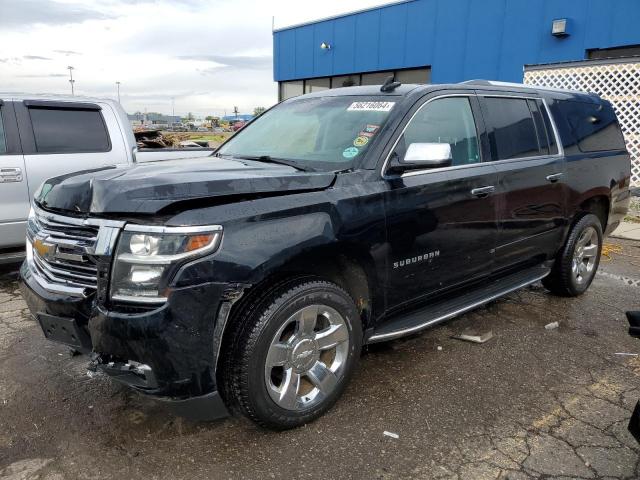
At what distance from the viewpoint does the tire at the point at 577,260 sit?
15.5ft

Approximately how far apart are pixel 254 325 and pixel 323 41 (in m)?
18.9

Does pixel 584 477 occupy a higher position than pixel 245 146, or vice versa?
pixel 245 146

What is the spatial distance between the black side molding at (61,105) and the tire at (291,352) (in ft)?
13.5

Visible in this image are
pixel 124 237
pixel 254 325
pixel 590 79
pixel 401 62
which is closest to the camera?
pixel 124 237

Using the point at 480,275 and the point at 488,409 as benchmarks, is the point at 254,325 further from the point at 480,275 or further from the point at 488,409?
the point at 480,275

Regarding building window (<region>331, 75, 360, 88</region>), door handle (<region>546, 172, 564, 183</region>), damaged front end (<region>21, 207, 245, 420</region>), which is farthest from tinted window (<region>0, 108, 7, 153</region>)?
building window (<region>331, 75, 360, 88</region>)

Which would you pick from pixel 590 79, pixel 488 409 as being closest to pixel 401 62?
pixel 590 79

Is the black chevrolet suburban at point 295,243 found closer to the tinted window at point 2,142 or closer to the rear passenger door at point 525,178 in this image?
the rear passenger door at point 525,178

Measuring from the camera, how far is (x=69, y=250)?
256 centimetres

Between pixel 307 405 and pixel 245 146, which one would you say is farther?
pixel 245 146

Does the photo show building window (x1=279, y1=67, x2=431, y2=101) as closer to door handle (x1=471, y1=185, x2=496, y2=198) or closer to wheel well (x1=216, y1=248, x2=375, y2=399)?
door handle (x1=471, y1=185, x2=496, y2=198)

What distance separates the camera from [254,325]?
2.48m

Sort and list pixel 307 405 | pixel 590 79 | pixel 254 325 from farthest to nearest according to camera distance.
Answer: pixel 590 79
pixel 307 405
pixel 254 325

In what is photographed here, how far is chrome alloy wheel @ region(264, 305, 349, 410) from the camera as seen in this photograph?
104 inches
